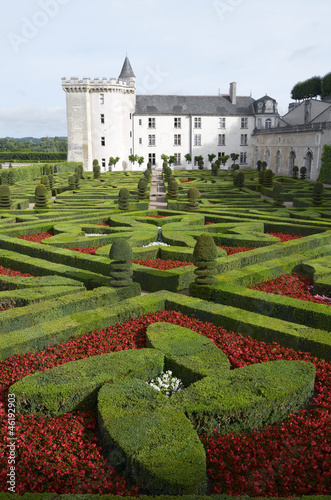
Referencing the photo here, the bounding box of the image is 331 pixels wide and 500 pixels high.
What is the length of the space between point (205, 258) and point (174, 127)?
175ft

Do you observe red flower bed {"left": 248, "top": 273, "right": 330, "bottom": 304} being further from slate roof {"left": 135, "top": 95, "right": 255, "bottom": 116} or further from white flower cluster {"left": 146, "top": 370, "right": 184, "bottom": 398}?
slate roof {"left": 135, "top": 95, "right": 255, "bottom": 116}

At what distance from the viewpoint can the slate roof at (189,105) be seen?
59.3 m

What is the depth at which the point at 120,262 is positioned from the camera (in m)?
9.23

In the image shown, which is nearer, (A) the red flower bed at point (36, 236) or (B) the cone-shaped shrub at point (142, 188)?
(A) the red flower bed at point (36, 236)

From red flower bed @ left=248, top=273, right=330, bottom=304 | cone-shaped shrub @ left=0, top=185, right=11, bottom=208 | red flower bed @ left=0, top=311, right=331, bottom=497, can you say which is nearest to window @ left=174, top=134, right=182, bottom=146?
cone-shaped shrub @ left=0, top=185, right=11, bottom=208

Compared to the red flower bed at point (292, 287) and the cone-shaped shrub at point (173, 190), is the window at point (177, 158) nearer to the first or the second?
the cone-shaped shrub at point (173, 190)

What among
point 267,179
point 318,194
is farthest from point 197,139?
point 318,194

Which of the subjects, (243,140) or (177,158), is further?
(243,140)

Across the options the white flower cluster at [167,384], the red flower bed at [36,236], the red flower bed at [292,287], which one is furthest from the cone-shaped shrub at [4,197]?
the white flower cluster at [167,384]

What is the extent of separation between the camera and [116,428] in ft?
15.7

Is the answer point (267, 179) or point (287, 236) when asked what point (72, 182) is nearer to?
point (267, 179)

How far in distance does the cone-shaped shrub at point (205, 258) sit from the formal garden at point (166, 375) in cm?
3

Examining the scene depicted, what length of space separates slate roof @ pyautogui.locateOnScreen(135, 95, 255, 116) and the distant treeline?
8670 millimetres

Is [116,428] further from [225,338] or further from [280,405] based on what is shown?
[225,338]
